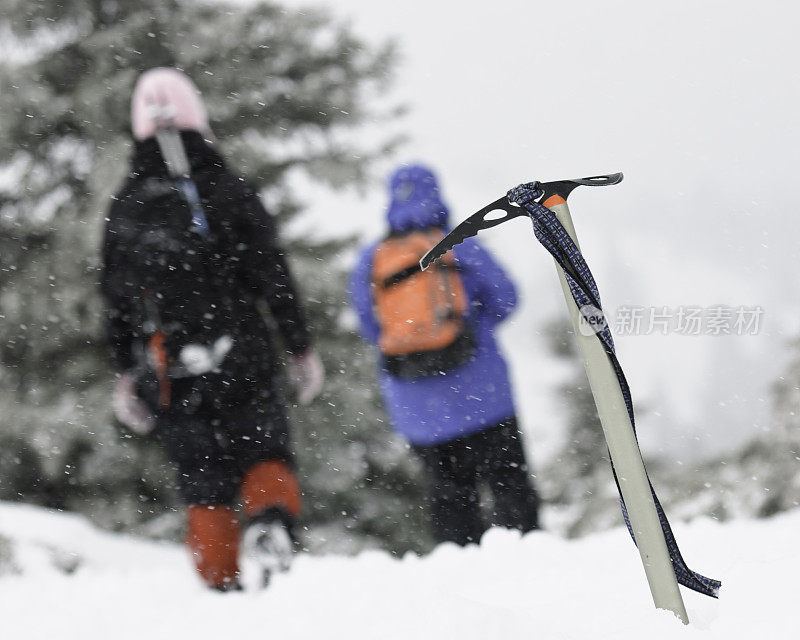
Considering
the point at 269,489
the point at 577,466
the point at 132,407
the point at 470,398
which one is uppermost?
the point at 132,407

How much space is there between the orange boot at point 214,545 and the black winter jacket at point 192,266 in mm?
686

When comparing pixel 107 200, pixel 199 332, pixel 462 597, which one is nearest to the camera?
pixel 462 597

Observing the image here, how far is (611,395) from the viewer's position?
5.92ft

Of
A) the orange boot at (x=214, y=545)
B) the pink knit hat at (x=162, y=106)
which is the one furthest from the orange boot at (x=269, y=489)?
the pink knit hat at (x=162, y=106)

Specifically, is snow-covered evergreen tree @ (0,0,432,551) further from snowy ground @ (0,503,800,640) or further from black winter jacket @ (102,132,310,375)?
black winter jacket @ (102,132,310,375)

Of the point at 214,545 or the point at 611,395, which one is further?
the point at 214,545

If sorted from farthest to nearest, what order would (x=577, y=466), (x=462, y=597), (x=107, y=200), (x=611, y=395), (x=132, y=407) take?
(x=577, y=466) < (x=107, y=200) < (x=132, y=407) < (x=462, y=597) < (x=611, y=395)

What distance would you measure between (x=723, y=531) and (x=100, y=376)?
5.40 metres

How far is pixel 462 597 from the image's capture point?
2061 millimetres

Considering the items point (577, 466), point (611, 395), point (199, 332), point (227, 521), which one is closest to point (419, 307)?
point (199, 332)

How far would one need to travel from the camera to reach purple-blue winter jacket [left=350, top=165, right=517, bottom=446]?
370 cm

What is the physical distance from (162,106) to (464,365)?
1.93 meters

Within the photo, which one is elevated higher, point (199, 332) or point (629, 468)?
point (199, 332)

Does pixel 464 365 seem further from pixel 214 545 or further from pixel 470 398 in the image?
pixel 214 545
